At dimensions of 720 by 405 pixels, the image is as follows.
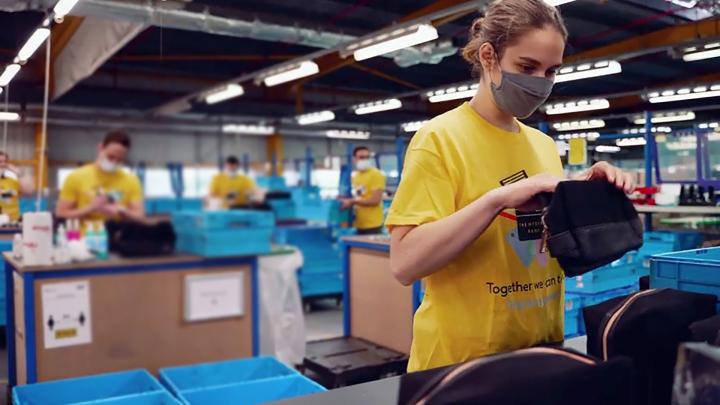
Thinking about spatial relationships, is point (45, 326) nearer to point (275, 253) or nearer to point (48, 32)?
point (275, 253)

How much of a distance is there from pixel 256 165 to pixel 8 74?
2.57 ft

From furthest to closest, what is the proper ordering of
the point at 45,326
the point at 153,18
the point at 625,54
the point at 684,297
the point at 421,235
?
the point at 45,326 → the point at 153,18 → the point at 625,54 → the point at 684,297 → the point at 421,235

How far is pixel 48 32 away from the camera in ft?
5.31

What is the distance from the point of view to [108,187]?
1.33 m

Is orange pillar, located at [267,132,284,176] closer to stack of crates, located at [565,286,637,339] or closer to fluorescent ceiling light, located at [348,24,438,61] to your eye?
fluorescent ceiling light, located at [348,24,438,61]

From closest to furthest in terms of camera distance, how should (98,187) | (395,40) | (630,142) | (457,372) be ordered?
(457,372), (98,187), (630,142), (395,40)

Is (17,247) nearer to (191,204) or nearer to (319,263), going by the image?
(191,204)

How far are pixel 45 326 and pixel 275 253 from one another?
46.3 inches

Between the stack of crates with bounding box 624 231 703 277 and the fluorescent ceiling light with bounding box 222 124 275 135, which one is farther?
the stack of crates with bounding box 624 231 703 277

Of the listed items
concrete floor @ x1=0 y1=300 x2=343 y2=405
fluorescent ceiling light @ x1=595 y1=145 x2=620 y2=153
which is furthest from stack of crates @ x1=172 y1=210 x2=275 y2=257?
concrete floor @ x1=0 y1=300 x2=343 y2=405

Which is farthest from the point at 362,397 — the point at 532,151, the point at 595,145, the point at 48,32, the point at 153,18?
the point at 153,18

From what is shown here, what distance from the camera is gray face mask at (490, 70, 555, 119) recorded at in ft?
3.49

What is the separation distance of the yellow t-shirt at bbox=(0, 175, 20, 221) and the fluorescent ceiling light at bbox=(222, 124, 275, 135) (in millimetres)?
782

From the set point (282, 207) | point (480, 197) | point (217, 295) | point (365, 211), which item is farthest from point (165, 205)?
point (365, 211)
